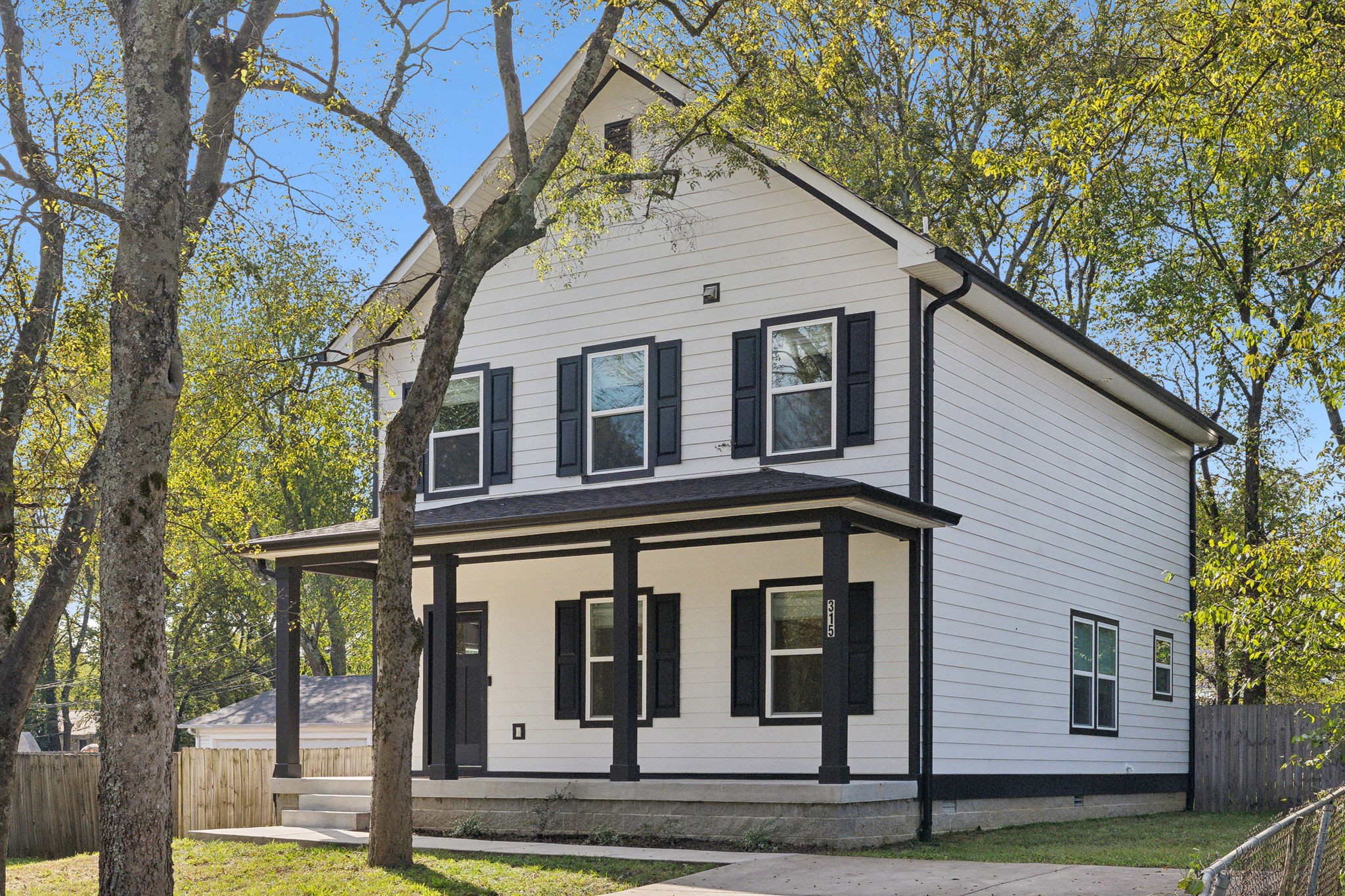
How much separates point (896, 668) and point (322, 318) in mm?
6932

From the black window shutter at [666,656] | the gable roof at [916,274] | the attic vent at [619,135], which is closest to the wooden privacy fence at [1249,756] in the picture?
the gable roof at [916,274]

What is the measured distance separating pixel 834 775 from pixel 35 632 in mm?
7320

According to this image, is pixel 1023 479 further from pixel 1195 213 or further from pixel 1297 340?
pixel 1195 213

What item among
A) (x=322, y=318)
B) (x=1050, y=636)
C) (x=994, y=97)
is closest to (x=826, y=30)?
(x=994, y=97)

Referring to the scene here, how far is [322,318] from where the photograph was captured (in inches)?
535

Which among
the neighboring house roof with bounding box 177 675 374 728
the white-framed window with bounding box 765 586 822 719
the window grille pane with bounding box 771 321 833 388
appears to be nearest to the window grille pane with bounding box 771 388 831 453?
the window grille pane with bounding box 771 321 833 388

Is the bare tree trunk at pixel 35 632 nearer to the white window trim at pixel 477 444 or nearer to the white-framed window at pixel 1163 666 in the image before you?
the white window trim at pixel 477 444

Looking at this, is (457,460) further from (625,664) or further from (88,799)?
(88,799)

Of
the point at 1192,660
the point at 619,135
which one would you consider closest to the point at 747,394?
the point at 619,135

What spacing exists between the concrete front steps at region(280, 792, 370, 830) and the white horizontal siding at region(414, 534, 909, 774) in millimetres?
2270

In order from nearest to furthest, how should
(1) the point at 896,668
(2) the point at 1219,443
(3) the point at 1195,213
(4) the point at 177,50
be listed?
(4) the point at 177,50 → (1) the point at 896,668 → (2) the point at 1219,443 → (3) the point at 1195,213

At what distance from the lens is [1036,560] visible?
56.4 feet

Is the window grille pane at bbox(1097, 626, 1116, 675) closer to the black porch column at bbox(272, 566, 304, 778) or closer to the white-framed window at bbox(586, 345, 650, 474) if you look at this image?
the white-framed window at bbox(586, 345, 650, 474)

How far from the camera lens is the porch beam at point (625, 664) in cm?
1431
